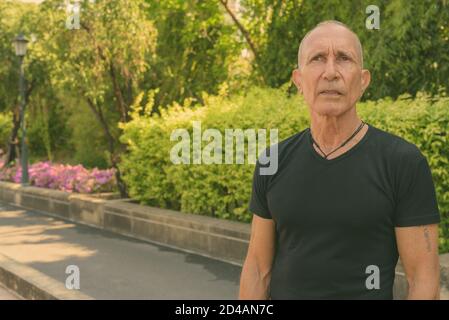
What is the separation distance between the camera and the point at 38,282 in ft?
25.6

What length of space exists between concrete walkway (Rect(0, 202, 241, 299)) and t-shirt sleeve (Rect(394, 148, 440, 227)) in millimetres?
5466

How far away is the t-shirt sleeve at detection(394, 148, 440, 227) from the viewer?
2.32m

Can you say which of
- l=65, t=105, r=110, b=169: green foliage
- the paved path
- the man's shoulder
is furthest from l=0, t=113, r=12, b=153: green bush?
the man's shoulder

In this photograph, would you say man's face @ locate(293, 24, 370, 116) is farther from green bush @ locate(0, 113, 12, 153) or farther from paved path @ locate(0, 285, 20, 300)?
green bush @ locate(0, 113, 12, 153)

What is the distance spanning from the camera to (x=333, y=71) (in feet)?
7.96

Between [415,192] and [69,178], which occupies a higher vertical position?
[415,192]

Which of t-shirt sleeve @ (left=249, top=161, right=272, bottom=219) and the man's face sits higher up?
the man's face

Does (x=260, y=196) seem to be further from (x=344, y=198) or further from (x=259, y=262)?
(x=344, y=198)

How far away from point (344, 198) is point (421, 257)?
321mm

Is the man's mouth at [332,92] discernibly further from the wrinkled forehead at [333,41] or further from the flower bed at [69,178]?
the flower bed at [69,178]

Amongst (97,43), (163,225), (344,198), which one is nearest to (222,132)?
(163,225)

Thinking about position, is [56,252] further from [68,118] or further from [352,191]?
[68,118]

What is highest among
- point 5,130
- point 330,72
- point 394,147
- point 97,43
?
point 97,43
